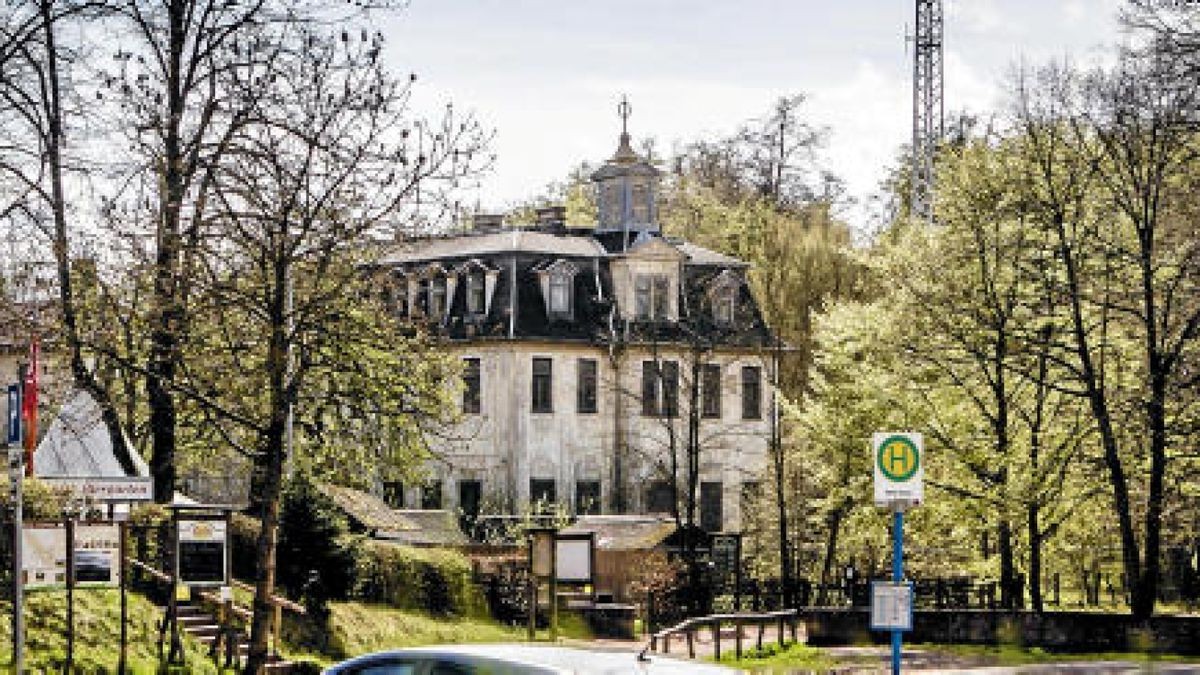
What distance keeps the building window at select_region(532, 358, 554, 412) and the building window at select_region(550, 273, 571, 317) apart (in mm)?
1751

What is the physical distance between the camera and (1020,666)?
32188 millimetres

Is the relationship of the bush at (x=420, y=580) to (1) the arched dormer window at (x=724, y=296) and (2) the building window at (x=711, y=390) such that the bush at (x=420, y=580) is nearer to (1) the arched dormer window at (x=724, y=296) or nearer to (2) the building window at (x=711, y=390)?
(2) the building window at (x=711, y=390)

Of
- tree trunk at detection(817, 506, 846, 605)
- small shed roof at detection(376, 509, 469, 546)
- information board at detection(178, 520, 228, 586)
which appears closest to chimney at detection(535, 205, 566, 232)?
small shed roof at detection(376, 509, 469, 546)

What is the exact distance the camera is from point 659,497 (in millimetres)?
65562

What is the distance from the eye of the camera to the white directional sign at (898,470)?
18.9 metres

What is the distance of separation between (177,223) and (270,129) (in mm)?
3502

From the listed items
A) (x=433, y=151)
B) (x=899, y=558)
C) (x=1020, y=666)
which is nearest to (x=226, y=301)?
(x=433, y=151)

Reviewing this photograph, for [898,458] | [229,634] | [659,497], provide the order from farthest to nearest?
[659,497], [229,634], [898,458]

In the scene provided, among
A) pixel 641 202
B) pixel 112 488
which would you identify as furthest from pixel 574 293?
pixel 112 488

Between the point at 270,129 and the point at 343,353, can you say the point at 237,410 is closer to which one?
the point at 343,353

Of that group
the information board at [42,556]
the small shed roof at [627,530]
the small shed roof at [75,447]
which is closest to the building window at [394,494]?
the small shed roof at [627,530]

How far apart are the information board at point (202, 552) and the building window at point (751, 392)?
127 feet

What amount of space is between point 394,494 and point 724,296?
13577 mm

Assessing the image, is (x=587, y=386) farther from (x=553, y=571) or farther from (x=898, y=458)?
(x=898, y=458)
